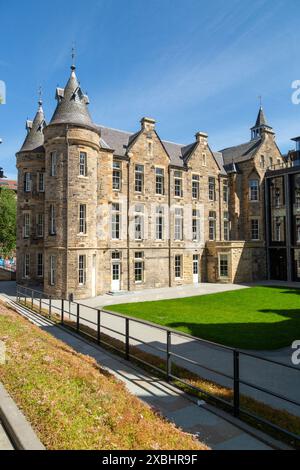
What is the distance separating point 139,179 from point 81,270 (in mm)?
10325

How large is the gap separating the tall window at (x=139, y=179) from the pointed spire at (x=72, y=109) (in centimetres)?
568

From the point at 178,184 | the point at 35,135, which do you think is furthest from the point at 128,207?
the point at 35,135

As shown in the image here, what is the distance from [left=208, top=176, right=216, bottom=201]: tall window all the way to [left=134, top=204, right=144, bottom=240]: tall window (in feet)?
31.1

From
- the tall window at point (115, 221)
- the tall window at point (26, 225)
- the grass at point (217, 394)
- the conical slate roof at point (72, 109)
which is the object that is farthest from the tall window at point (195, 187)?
the grass at point (217, 394)

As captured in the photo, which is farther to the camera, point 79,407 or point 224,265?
point 224,265

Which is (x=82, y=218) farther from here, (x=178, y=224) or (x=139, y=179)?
(x=178, y=224)

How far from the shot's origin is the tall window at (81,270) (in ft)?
78.0

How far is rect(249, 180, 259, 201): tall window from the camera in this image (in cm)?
3653

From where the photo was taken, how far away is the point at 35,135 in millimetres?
30391

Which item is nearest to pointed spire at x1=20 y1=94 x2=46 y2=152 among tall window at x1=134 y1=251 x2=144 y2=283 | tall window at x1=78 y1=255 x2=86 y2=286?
tall window at x1=78 y1=255 x2=86 y2=286

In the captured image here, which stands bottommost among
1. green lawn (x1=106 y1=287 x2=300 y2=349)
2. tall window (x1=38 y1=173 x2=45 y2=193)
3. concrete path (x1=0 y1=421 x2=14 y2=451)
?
green lawn (x1=106 y1=287 x2=300 y2=349)

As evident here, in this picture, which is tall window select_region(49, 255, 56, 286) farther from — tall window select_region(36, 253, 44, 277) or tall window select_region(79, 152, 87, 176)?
tall window select_region(79, 152, 87, 176)
